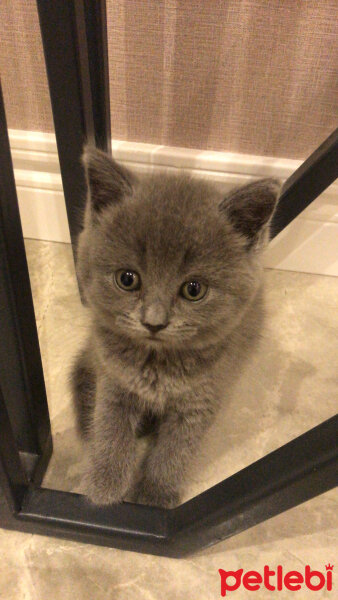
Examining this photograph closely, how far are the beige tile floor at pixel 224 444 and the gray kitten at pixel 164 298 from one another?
0.44 ft

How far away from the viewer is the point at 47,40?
2.66 feet

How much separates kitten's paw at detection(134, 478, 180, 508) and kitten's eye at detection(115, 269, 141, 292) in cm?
39

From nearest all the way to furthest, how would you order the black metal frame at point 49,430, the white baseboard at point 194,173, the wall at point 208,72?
the black metal frame at point 49,430 < the wall at point 208,72 < the white baseboard at point 194,173

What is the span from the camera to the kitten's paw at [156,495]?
88 cm

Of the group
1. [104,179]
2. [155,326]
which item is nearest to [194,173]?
[104,179]

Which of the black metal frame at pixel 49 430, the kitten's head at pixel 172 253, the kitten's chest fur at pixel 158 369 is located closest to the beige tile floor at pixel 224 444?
the black metal frame at pixel 49 430

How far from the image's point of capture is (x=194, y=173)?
3.74 feet

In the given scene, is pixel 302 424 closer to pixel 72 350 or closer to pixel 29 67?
pixel 72 350

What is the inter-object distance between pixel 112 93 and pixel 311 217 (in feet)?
1.83

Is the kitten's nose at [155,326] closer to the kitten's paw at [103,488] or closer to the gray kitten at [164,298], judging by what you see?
the gray kitten at [164,298]

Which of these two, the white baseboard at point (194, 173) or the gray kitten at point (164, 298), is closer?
the gray kitten at point (164, 298)

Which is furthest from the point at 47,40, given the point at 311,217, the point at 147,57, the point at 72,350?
the point at 311,217

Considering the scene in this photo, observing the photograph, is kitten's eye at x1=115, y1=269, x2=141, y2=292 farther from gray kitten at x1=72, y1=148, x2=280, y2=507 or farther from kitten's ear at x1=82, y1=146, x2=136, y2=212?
kitten's ear at x1=82, y1=146, x2=136, y2=212

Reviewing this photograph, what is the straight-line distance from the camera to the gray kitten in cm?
64
